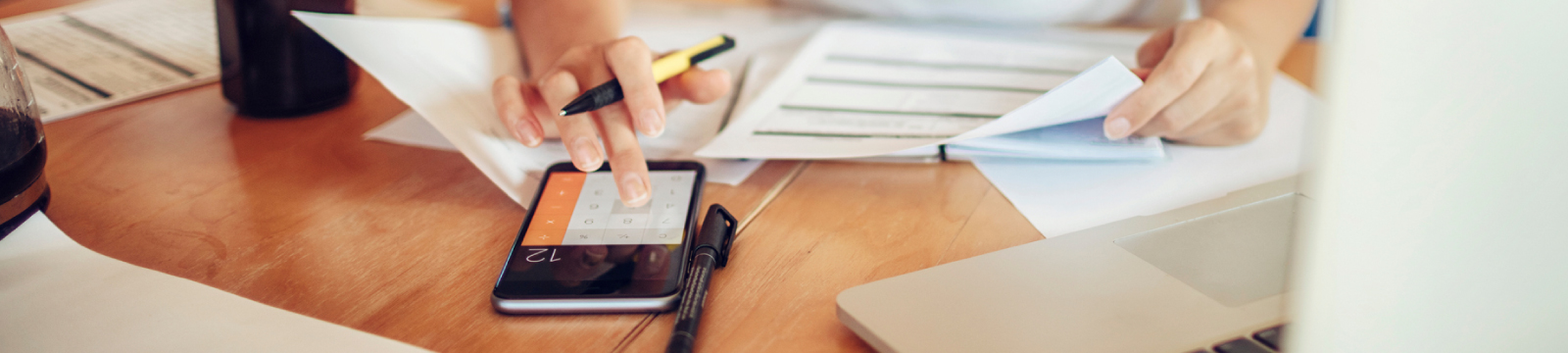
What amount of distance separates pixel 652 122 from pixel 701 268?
0.14m

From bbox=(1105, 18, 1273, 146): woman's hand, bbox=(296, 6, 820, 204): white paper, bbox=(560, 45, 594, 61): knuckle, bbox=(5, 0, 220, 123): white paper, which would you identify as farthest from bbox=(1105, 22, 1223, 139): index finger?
bbox=(5, 0, 220, 123): white paper

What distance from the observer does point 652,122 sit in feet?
1.53

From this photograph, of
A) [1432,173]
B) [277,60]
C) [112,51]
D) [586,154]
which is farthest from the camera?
[112,51]

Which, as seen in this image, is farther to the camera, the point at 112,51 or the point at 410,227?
the point at 112,51

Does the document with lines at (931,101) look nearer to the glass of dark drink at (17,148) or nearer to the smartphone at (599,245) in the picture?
the smartphone at (599,245)

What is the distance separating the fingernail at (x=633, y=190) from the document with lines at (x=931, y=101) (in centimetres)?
7

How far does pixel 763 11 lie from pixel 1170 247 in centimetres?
55

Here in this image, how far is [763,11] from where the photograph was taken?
2.76 feet

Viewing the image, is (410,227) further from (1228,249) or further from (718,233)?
(1228,249)

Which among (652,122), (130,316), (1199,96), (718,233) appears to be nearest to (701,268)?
(718,233)

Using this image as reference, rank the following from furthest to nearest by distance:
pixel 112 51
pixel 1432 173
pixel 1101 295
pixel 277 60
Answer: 1. pixel 112 51
2. pixel 277 60
3. pixel 1101 295
4. pixel 1432 173

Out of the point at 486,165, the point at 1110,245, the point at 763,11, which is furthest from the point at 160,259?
the point at 763,11

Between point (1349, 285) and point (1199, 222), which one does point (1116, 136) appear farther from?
point (1349, 285)

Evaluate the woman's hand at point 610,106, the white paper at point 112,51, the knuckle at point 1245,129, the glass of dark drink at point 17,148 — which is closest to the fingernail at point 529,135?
the woman's hand at point 610,106
